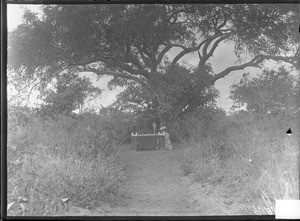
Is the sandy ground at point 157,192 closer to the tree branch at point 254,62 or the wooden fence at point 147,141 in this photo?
the wooden fence at point 147,141

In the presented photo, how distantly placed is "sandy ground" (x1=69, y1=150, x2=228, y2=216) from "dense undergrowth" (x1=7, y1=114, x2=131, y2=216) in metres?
0.11

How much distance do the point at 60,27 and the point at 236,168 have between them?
248cm

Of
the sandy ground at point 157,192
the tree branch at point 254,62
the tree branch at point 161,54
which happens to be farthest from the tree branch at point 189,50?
the sandy ground at point 157,192

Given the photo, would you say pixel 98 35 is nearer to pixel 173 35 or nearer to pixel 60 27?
pixel 60 27

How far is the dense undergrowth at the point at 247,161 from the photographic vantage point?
17.7 ft

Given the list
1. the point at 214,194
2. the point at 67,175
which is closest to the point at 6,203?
the point at 67,175

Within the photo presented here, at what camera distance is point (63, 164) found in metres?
5.39

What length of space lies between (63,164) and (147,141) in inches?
37.6

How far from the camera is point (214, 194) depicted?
5.43 metres

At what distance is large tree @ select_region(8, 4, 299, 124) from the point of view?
546 cm

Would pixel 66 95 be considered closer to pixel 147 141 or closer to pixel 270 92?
pixel 147 141

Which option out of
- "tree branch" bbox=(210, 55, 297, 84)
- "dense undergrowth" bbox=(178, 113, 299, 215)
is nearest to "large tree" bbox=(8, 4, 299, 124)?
"tree branch" bbox=(210, 55, 297, 84)

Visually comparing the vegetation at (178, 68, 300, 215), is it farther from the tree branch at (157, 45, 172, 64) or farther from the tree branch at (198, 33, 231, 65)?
the tree branch at (157, 45, 172, 64)

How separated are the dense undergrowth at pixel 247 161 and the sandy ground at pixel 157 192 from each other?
122 mm
